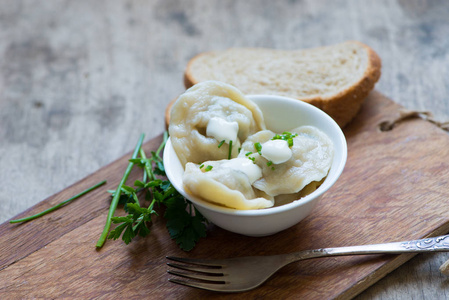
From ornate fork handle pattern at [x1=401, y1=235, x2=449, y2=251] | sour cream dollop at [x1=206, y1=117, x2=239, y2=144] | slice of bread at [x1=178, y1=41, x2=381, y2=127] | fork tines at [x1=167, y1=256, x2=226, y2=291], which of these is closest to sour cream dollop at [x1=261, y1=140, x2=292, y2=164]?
sour cream dollop at [x1=206, y1=117, x2=239, y2=144]

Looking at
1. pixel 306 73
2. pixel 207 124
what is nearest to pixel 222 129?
pixel 207 124

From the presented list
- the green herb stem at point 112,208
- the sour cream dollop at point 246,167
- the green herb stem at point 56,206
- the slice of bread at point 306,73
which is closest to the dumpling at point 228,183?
the sour cream dollop at point 246,167

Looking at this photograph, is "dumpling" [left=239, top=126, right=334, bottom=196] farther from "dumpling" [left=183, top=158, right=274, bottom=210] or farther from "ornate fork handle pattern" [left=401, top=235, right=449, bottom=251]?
"ornate fork handle pattern" [left=401, top=235, right=449, bottom=251]

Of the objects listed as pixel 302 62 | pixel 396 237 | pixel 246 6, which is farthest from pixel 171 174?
pixel 246 6

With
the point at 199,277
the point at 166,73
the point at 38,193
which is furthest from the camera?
the point at 166,73

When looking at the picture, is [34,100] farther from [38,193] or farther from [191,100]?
[191,100]

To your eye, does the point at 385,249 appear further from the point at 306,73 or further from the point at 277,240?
the point at 306,73
